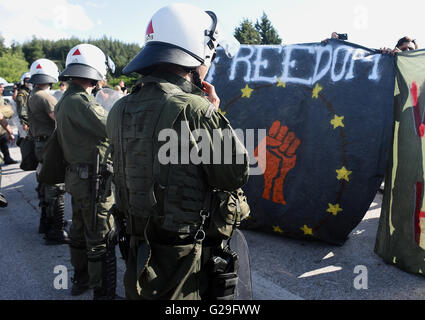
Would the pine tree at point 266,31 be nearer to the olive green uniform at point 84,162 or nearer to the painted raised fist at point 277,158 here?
the painted raised fist at point 277,158

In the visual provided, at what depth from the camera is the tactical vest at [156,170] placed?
1.69 meters

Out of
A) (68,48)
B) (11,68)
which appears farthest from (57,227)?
(68,48)

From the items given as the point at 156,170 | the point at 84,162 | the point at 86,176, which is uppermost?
the point at 156,170

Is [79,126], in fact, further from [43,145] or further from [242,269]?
[242,269]

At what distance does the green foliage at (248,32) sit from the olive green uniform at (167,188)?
1301 inches

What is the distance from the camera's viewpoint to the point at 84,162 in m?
3.07

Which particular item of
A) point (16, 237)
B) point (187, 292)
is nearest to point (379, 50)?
point (187, 292)

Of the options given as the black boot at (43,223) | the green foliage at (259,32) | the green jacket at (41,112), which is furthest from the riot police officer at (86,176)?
the green foliage at (259,32)

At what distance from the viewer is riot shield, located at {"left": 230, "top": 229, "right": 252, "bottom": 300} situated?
79.7 inches

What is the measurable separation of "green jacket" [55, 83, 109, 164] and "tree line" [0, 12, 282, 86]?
20.7 m

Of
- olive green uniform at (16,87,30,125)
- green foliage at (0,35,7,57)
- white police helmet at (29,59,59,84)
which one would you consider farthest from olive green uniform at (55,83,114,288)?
green foliage at (0,35,7,57)

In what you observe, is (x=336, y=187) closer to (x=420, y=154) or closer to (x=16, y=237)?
(x=420, y=154)

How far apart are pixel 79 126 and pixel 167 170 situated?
64.1 inches

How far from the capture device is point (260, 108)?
167 inches
